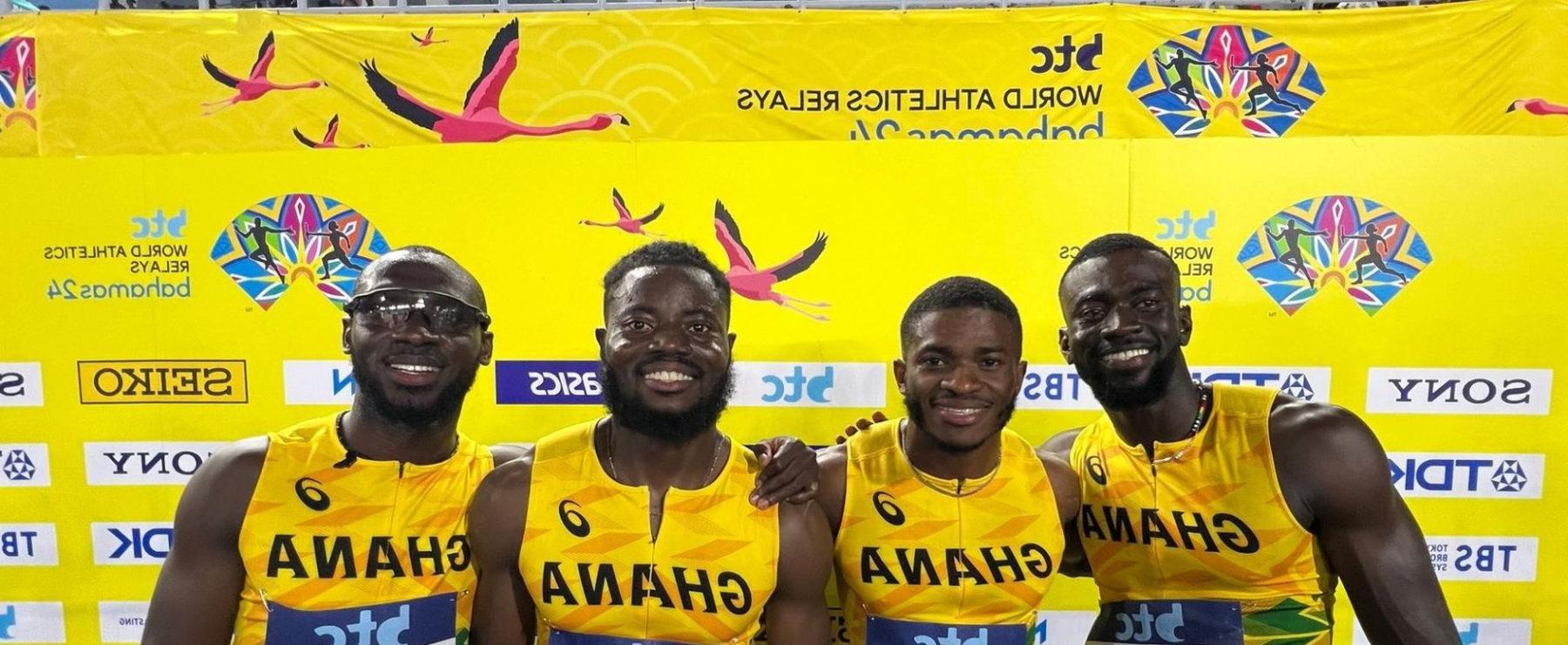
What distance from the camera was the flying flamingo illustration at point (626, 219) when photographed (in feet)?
12.1

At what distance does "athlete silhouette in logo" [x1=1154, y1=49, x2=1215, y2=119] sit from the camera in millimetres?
3604

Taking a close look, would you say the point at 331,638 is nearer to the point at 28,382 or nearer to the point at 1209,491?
the point at 1209,491

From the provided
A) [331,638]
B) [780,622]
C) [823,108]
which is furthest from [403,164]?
[780,622]

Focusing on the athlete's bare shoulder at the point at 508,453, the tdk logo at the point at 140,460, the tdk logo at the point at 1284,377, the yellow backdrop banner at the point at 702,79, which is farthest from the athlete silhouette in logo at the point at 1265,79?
the tdk logo at the point at 140,460

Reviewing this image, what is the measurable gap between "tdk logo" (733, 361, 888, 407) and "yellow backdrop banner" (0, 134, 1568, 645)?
0.04 ft

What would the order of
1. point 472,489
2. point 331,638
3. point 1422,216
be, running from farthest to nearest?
point 1422,216, point 472,489, point 331,638

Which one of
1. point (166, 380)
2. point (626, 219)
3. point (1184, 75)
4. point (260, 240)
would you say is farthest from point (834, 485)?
point (166, 380)

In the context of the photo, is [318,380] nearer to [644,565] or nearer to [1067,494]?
[644,565]

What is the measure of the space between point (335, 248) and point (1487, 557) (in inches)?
214

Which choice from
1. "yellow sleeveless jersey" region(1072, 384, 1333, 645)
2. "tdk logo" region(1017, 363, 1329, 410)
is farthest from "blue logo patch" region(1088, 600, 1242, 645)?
"tdk logo" region(1017, 363, 1329, 410)

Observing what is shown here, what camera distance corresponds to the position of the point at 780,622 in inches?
84.0

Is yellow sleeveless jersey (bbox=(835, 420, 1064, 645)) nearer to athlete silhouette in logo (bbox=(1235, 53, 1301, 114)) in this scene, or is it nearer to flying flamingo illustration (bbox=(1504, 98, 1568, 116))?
athlete silhouette in logo (bbox=(1235, 53, 1301, 114))

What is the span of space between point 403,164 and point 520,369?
1061mm

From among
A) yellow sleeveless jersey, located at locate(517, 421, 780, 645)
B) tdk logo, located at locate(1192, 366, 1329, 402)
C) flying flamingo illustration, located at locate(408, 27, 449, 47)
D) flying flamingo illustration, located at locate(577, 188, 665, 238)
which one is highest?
flying flamingo illustration, located at locate(408, 27, 449, 47)
